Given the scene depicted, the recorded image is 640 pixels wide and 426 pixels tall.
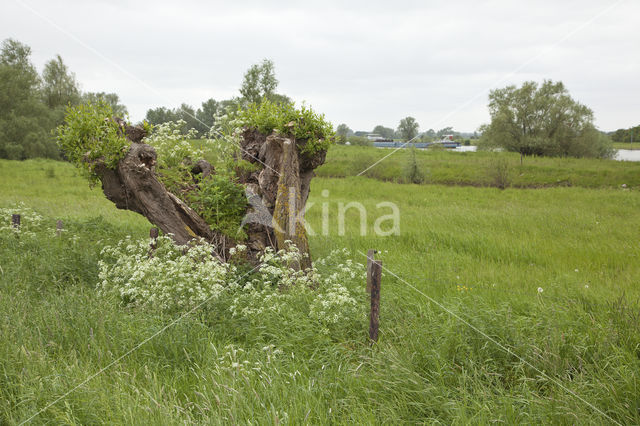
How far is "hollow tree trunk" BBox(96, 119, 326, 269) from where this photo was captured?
845 centimetres

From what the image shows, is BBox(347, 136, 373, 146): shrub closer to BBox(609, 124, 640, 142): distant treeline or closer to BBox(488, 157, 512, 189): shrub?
BBox(488, 157, 512, 189): shrub

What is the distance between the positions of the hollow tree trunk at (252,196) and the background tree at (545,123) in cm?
3623

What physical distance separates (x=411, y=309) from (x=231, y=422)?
12.7ft

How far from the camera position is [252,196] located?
9.02 metres

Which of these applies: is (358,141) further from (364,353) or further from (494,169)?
(364,353)

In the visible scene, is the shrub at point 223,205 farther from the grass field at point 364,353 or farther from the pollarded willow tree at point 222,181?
the grass field at point 364,353

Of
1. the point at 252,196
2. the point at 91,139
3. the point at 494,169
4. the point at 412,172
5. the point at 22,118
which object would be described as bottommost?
the point at 412,172

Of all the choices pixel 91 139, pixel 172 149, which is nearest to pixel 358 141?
pixel 172 149

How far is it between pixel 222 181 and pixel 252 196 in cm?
79

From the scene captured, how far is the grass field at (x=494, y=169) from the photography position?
2788 centimetres

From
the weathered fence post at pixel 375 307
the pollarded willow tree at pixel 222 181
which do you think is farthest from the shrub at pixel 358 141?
the weathered fence post at pixel 375 307

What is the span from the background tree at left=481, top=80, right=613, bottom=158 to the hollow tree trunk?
36227mm

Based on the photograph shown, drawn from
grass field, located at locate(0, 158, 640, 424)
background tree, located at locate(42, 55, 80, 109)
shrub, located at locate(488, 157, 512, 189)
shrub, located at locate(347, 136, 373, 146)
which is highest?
background tree, located at locate(42, 55, 80, 109)

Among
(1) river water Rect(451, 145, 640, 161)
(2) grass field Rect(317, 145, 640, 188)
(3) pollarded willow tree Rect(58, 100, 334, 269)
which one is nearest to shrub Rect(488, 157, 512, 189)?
(2) grass field Rect(317, 145, 640, 188)
